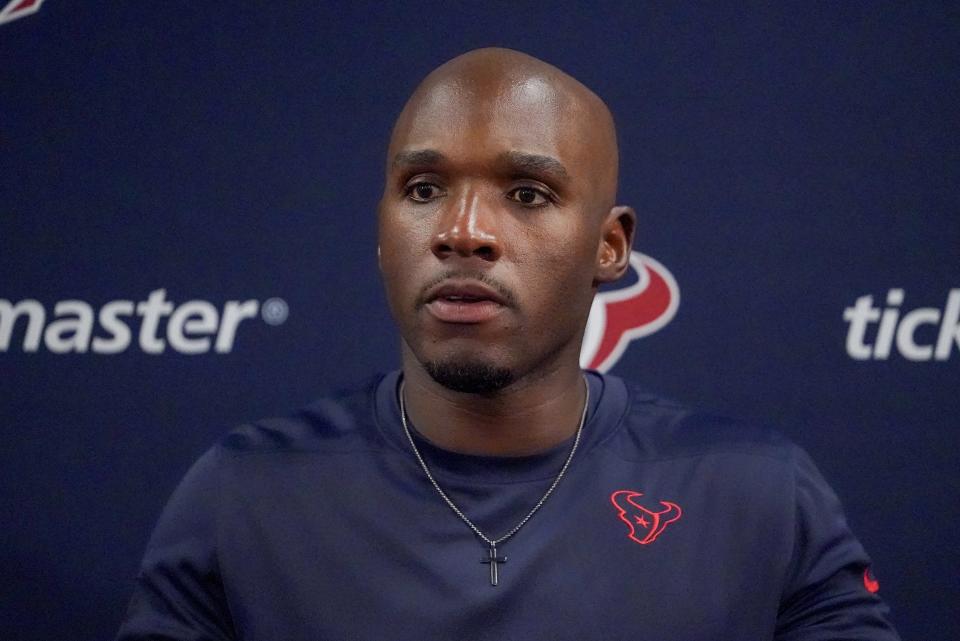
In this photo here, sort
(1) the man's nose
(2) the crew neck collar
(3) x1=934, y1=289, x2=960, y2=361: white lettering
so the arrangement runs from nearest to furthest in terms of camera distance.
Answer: (1) the man's nose
(2) the crew neck collar
(3) x1=934, y1=289, x2=960, y2=361: white lettering

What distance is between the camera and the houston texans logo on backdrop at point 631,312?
5.77ft

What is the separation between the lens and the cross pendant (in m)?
1.13

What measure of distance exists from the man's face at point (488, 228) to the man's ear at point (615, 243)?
5 centimetres

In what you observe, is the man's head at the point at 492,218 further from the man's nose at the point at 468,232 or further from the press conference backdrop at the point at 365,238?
the press conference backdrop at the point at 365,238

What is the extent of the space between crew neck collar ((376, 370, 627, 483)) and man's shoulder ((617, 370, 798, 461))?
25 millimetres

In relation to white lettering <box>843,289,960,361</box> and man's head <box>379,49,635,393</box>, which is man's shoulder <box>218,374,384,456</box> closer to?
man's head <box>379,49,635,393</box>

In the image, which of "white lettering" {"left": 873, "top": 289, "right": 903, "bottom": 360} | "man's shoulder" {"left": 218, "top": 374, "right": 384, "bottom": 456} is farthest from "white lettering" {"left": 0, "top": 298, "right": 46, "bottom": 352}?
"white lettering" {"left": 873, "top": 289, "right": 903, "bottom": 360}

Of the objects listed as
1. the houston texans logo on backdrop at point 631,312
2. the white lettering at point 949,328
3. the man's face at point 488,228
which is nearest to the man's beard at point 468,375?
the man's face at point 488,228

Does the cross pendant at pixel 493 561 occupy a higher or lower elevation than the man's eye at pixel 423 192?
lower

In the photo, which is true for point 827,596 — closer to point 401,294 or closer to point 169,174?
point 401,294

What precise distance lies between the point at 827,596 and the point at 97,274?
118cm

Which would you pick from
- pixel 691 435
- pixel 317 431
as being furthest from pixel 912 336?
pixel 317 431

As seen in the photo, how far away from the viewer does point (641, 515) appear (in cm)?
119

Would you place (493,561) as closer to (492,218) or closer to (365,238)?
(492,218)
